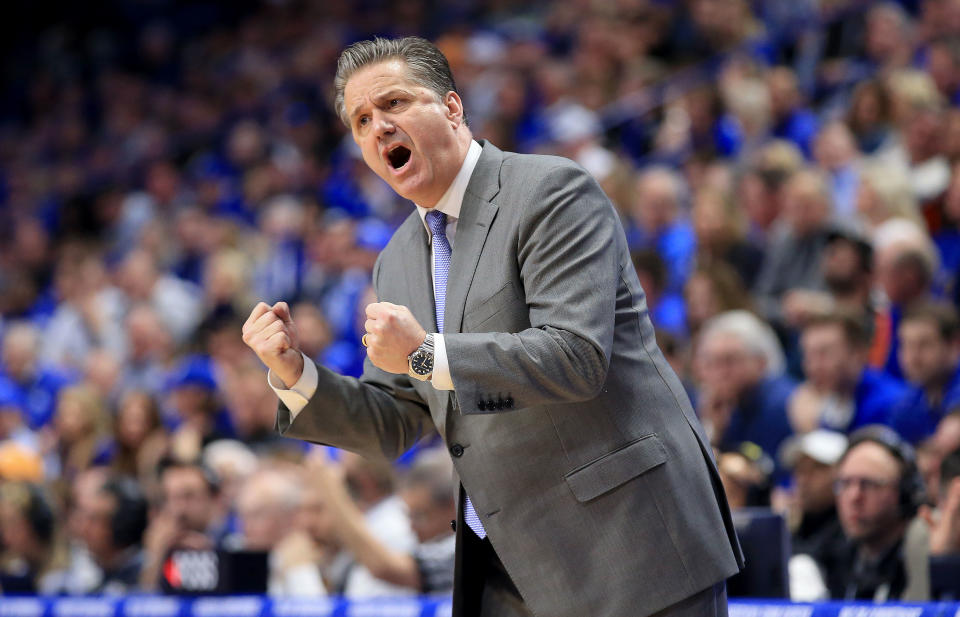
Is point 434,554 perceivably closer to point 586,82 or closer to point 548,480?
point 548,480

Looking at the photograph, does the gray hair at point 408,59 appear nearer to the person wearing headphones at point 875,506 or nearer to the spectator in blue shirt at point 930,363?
the person wearing headphones at point 875,506

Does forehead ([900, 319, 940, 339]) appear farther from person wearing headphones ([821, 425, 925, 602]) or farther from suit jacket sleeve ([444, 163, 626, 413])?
suit jacket sleeve ([444, 163, 626, 413])

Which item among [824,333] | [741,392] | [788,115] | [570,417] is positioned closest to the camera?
[570,417]

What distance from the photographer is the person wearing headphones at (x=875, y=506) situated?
3.67m

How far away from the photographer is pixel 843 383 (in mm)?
4961

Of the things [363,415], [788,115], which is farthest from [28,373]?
[363,415]

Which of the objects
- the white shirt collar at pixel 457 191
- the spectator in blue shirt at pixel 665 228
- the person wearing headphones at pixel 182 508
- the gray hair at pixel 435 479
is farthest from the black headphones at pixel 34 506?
the white shirt collar at pixel 457 191

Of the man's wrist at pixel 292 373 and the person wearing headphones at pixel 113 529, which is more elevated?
the man's wrist at pixel 292 373

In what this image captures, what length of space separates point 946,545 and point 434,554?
1.71 m

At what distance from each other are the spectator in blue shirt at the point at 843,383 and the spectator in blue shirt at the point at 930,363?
0.18 ft

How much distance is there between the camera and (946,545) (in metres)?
3.47

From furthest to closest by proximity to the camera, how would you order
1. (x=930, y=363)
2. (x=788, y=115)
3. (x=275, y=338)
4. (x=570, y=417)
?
(x=788, y=115), (x=930, y=363), (x=275, y=338), (x=570, y=417)

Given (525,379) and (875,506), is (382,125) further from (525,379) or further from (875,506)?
(875,506)

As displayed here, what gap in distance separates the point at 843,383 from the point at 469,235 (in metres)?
3.06
